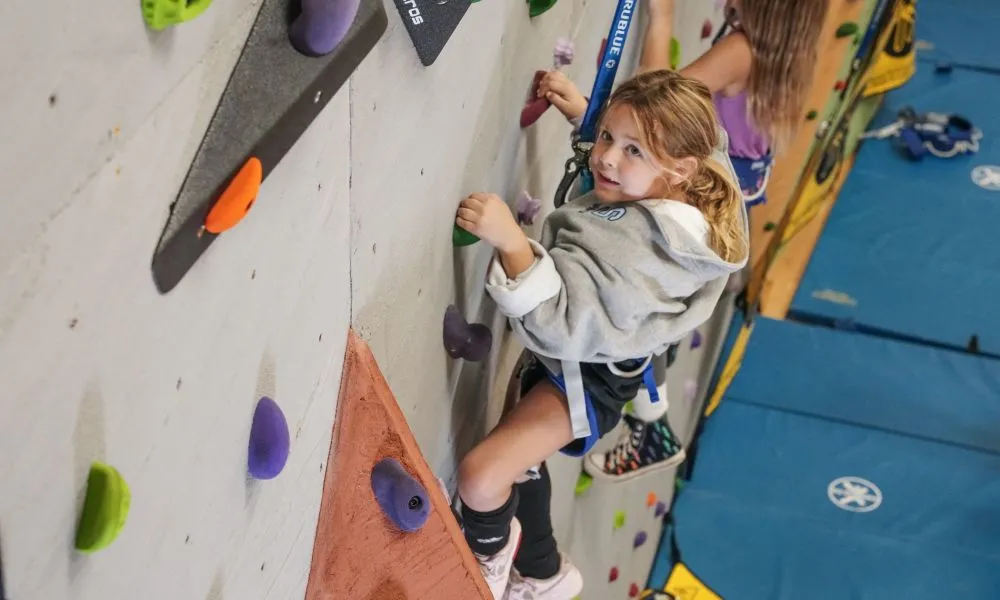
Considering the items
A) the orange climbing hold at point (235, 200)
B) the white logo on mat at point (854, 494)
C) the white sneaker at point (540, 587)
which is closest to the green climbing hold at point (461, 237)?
the orange climbing hold at point (235, 200)

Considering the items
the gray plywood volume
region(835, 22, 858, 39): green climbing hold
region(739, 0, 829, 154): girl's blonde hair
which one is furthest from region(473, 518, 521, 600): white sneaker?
region(835, 22, 858, 39): green climbing hold

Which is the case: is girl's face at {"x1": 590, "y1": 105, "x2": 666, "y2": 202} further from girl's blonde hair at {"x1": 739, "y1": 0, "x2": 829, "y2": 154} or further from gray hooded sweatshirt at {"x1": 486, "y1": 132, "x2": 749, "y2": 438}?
girl's blonde hair at {"x1": 739, "y1": 0, "x2": 829, "y2": 154}

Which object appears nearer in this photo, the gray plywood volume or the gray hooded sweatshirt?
the gray plywood volume

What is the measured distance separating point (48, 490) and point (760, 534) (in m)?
2.98

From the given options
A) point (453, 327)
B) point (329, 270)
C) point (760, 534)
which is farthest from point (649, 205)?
point (760, 534)

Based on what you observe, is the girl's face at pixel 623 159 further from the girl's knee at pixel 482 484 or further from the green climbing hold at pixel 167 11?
the green climbing hold at pixel 167 11

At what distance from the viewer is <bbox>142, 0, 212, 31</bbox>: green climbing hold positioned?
51 cm

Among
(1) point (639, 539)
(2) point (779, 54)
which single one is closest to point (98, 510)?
(2) point (779, 54)

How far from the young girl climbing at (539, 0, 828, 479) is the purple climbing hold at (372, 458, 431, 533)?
908mm

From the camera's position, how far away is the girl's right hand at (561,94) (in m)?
1.34

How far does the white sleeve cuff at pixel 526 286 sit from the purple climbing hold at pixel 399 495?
234mm

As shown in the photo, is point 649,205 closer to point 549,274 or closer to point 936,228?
point 549,274

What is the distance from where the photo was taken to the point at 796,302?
391 centimetres

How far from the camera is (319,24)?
0.67 meters
